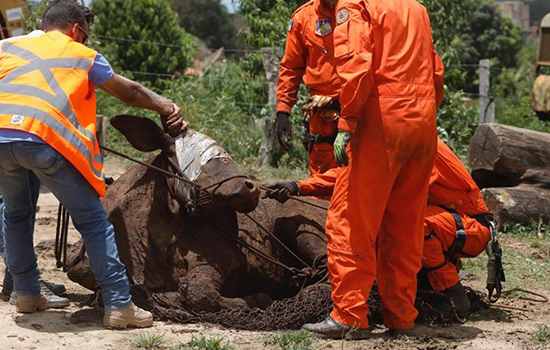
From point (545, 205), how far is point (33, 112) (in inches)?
210

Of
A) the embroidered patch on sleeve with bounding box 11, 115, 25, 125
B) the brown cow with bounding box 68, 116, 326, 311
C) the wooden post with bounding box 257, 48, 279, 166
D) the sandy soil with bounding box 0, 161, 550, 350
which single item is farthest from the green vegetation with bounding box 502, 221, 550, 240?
the embroidered patch on sleeve with bounding box 11, 115, 25, 125

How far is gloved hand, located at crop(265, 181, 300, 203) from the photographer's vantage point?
17.2 feet

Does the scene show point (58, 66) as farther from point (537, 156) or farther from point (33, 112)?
point (537, 156)

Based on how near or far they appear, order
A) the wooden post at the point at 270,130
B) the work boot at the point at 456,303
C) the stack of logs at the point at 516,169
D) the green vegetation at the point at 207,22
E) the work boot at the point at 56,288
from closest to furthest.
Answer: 1. the work boot at the point at 456,303
2. the work boot at the point at 56,288
3. the stack of logs at the point at 516,169
4. the wooden post at the point at 270,130
5. the green vegetation at the point at 207,22

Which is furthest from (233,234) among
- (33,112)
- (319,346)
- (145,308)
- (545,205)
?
(545,205)

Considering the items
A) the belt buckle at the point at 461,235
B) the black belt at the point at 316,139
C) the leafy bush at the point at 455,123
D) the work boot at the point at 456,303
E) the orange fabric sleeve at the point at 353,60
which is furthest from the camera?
the leafy bush at the point at 455,123

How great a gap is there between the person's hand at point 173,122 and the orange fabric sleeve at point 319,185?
2.84ft

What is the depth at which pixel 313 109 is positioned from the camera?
232 inches

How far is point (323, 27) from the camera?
632cm

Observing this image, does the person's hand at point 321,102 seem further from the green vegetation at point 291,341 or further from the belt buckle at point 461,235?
the green vegetation at point 291,341

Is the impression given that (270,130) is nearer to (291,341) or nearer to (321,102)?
(321,102)

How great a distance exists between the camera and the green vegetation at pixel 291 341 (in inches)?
173

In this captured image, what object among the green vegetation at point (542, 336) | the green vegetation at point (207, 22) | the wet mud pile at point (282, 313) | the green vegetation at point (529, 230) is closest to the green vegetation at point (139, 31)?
the green vegetation at point (529, 230)

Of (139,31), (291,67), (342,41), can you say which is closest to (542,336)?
(342,41)
